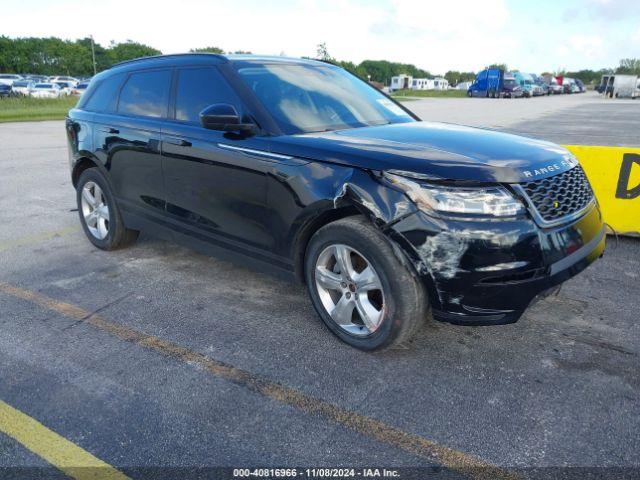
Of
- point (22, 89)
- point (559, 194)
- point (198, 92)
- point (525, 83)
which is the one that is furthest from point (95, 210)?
point (525, 83)

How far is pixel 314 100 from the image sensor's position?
3891 millimetres

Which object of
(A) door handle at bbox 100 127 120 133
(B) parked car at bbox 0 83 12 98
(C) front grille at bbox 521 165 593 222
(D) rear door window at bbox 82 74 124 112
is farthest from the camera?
(B) parked car at bbox 0 83 12 98

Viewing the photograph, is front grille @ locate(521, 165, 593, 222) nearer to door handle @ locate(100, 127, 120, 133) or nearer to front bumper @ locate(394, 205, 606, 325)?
front bumper @ locate(394, 205, 606, 325)

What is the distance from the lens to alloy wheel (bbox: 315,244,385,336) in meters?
3.12

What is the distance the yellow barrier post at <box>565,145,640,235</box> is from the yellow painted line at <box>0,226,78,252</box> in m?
5.61

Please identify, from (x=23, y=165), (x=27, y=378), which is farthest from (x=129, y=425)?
(x=23, y=165)

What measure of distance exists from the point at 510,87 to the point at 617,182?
48.0 meters

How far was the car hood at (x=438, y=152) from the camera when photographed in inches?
111

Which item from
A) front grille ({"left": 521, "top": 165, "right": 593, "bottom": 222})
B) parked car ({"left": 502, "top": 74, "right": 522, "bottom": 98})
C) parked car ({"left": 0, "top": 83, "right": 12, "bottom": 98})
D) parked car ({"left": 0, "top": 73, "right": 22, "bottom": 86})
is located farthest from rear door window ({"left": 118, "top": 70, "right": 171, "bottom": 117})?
parked car ({"left": 502, "top": 74, "right": 522, "bottom": 98})

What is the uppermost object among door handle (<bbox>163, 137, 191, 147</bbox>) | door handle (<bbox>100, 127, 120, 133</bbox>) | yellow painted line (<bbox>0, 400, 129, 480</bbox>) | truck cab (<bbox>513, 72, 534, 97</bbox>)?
truck cab (<bbox>513, 72, 534, 97</bbox>)

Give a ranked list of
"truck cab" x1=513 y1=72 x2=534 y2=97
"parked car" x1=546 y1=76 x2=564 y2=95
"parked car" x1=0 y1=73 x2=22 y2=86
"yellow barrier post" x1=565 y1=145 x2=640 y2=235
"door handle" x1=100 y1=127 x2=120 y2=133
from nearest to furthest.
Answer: "door handle" x1=100 y1=127 x2=120 y2=133, "yellow barrier post" x1=565 y1=145 x2=640 y2=235, "parked car" x1=0 y1=73 x2=22 y2=86, "truck cab" x1=513 y1=72 x2=534 y2=97, "parked car" x1=546 y1=76 x2=564 y2=95

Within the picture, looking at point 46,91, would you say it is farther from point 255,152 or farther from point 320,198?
point 320,198

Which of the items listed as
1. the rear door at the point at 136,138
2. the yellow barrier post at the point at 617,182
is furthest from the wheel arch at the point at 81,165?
the yellow barrier post at the point at 617,182

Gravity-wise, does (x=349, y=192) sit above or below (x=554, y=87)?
below
